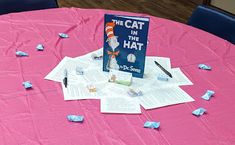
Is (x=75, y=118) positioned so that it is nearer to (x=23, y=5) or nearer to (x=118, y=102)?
(x=118, y=102)

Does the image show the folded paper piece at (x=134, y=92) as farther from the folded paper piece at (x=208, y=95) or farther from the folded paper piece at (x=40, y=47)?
the folded paper piece at (x=40, y=47)

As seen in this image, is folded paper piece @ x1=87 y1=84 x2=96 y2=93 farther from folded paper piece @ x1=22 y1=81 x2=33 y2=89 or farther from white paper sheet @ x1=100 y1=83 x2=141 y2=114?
folded paper piece @ x1=22 y1=81 x2=33 y2=89

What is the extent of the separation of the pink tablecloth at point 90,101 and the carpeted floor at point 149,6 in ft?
8.18

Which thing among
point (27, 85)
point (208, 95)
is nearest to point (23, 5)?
point (27, 85)

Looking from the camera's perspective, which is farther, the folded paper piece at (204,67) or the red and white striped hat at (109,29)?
the folded paper piece at (204,67)

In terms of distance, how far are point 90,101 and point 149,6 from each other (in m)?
3.63

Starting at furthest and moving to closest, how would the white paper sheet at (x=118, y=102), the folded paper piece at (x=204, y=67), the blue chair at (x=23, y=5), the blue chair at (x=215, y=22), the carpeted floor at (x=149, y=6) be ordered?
the carpeted floor at (x=149, y=6) < the blue chair at (x=23, y=5) < the blue chair at (x=215, y=22) < the folded paper piece at (x=204, y=67) < the white paper sheet at (x=118, y=102)

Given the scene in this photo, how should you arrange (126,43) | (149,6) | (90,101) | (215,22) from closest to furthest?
(90,101), (126,43), (215,22), (149,6)

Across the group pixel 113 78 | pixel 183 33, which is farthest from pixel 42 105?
pixel 183 33

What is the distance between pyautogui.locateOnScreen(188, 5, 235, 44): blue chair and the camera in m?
2.18

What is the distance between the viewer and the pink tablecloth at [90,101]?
51.0 inches

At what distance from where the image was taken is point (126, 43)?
1.58 m

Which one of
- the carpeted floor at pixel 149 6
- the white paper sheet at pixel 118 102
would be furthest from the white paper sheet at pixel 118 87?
the carpeted floor at pixel 149 6

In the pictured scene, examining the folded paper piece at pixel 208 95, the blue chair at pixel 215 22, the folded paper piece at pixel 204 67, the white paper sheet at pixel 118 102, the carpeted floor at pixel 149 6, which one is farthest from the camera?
the carpeted floor at pixel 149 6
